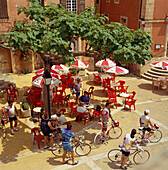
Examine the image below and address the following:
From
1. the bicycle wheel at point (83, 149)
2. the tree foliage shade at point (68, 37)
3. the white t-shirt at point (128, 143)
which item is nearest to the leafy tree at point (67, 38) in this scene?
the tree foliage shade at point (68, 37)

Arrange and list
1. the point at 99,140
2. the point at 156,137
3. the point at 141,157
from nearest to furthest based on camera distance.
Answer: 1. the point at 141,157
2. the point at 99,140
3. the point at 156,137

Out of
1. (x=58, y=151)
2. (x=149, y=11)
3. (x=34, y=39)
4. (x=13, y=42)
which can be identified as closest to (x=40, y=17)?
(x=34, y=39)

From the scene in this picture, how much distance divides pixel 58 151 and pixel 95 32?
562 cm

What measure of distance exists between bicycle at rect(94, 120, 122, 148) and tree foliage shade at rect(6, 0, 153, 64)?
125 inches

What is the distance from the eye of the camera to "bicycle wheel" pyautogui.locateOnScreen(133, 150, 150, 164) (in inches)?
353

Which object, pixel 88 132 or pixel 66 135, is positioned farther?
pixel 88 132

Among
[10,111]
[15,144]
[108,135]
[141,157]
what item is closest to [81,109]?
[108,135]

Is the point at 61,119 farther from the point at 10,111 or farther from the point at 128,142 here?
the point at 128,142

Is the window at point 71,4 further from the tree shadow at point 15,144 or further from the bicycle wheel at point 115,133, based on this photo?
the bicycle wheel at point 115,133

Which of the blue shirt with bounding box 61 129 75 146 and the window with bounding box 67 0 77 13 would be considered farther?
the window with bounding box 67 0 77 13

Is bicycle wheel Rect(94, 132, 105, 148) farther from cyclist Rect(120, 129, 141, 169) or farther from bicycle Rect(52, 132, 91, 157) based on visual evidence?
cyclist Rect(120, 129, 141, 169)

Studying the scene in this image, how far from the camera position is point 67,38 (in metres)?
11.0

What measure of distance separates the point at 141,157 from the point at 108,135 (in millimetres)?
2396

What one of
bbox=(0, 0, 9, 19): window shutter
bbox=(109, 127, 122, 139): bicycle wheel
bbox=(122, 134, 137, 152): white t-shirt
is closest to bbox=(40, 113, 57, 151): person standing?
bbox=(109, 127, 122, 139): bicycle wheel
